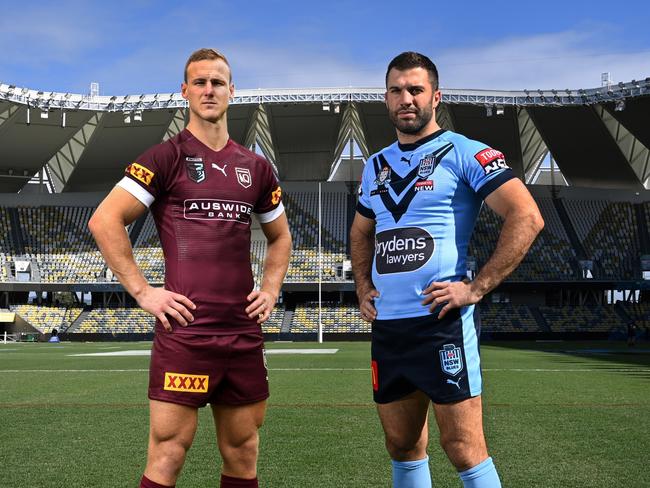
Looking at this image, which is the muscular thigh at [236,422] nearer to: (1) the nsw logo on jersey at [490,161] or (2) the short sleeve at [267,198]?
(2) the short sleeve at [267,198]

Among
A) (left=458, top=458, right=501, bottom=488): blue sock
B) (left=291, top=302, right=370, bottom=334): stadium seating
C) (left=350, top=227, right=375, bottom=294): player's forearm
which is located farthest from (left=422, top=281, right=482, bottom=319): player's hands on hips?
(left=291, top=302, right=370, bottom=334): stadium seating

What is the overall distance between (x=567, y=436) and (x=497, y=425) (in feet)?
3.29

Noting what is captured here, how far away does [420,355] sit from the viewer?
13.5 ft

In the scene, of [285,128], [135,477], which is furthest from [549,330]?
[135,477]

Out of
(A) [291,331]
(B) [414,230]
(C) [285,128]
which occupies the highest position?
(C) [285,128]

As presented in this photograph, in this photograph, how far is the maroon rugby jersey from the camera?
402cm

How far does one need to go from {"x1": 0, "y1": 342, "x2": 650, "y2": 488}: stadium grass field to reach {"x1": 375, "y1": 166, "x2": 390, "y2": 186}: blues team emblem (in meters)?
2.62

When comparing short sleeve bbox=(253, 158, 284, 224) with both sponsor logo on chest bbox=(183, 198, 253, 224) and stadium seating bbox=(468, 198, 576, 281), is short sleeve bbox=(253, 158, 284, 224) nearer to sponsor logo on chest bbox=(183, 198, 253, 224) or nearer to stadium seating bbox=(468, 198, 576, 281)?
sponsor logo on chest bbox=(183, 198, 253, 224)

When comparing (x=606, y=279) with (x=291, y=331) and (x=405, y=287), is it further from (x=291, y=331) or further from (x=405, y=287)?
(x=405, y=287)

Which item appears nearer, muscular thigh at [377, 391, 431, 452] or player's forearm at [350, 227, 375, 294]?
muscular thigh at [377, 391, 431, 452]

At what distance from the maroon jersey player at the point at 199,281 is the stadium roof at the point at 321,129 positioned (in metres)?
42.4

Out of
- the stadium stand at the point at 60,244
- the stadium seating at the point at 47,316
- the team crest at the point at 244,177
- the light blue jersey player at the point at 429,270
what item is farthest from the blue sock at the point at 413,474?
the stadium stand at the point at 60,244

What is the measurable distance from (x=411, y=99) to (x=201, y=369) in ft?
5.70

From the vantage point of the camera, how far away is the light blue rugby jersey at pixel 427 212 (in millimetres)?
4184
